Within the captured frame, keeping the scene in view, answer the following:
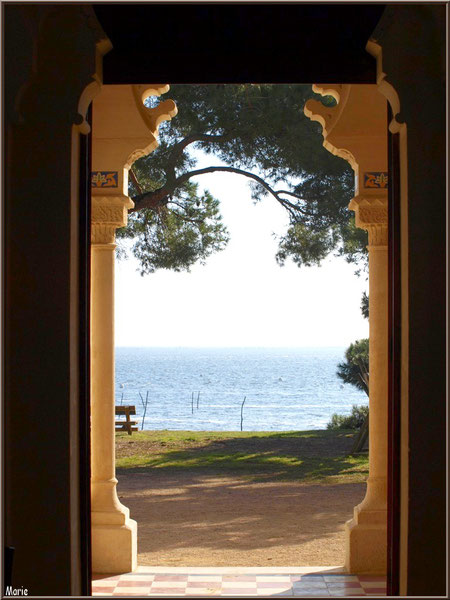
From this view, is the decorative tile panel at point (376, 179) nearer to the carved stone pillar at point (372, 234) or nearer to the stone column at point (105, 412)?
the carved stone pillar at point (372, 234)

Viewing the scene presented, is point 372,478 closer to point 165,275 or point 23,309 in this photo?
point 23,309

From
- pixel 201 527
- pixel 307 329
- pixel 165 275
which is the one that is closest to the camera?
pixel 201 527

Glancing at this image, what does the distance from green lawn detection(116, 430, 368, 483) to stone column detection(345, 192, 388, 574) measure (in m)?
6.28

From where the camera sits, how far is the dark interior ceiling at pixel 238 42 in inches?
146

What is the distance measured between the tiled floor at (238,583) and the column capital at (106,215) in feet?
9.72

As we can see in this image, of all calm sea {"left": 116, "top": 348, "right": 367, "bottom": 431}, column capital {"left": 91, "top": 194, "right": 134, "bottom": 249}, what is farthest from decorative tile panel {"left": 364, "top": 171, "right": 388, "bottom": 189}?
calm sea {"left": 116, "top": 348, "right": 367, "bottom": 431}

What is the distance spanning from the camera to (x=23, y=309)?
358cm

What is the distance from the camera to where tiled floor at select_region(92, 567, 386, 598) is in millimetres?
6055

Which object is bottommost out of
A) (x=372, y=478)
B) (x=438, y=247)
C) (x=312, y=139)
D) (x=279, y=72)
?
(x=372, y=478)

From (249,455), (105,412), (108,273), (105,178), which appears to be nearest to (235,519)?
(105,412)

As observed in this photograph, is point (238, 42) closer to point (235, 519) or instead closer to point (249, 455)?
point (235, 519)

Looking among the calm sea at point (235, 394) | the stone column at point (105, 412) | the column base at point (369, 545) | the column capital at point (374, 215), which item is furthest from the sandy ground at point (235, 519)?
the calm sea at point (235, 394)

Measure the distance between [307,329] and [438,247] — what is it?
8068cm

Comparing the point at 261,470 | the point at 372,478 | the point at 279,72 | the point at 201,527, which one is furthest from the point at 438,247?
the point at 261,470
